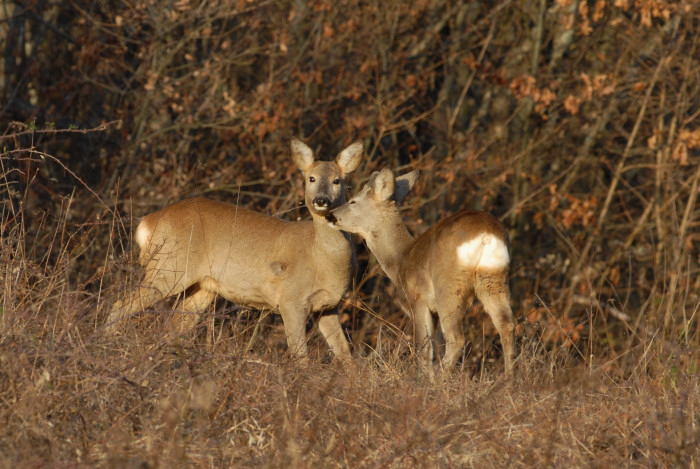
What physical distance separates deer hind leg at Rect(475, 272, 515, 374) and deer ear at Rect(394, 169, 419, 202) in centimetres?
141

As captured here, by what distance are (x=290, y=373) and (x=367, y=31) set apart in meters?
6.96

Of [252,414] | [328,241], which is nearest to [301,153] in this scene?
[328,241]

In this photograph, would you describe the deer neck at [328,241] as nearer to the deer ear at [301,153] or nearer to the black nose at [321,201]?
the black nose at [321,201]

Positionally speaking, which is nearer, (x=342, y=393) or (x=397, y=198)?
(x=342, y=393)

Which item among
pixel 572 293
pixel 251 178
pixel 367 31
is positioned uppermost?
pixel 367 31

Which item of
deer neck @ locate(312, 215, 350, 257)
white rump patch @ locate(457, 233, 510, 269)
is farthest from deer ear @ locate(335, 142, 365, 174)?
white rump patch @ locate(457, 233, 510, 269)

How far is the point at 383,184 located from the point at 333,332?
3.74ft

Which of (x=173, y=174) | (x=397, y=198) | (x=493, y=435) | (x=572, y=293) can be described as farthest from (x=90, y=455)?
(x=572, y=293)

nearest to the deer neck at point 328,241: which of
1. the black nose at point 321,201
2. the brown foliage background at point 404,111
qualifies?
the black nose at point 321,201

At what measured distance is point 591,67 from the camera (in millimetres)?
11242

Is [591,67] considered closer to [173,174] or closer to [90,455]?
[173,174]

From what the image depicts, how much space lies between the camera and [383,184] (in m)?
7.00

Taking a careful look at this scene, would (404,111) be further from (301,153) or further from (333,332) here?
(333,332)

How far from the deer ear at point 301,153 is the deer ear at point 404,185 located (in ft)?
2.31
